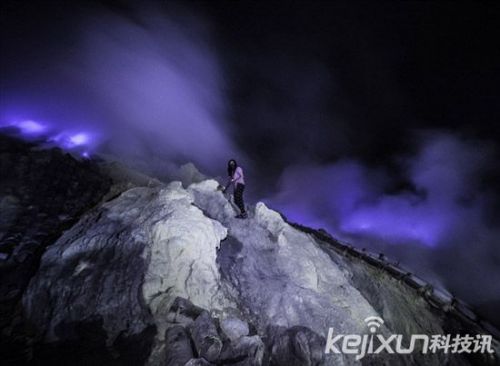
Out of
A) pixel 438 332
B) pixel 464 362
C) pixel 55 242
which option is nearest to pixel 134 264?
pixel 55 242

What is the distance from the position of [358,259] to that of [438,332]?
16.4 ft

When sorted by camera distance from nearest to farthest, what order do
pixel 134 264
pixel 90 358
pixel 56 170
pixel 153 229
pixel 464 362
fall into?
pixel 90 358, pixel 134 264, pixel 153 229, pixel 464 362, pixel 56 170

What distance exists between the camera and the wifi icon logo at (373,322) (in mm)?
8133

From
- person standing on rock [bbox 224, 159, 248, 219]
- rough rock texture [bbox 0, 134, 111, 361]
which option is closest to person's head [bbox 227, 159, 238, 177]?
person standing on rock [bbox 224, 159, 248, 219]

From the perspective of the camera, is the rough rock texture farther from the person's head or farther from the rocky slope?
the person's head

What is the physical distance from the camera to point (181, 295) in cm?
750

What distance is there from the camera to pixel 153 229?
8664 millimetres

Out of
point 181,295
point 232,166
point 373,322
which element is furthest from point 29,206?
point 373,322

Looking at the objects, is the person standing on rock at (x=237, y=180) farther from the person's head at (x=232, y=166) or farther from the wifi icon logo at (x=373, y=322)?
the wifi icon logo at (x=373, y=322)

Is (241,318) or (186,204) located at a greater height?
(186,204)

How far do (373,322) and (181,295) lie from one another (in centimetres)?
621

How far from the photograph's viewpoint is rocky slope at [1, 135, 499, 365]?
21.2 feet

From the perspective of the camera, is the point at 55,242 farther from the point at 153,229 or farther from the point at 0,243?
the point at 153,229

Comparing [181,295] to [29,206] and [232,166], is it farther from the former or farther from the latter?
[29,206]
